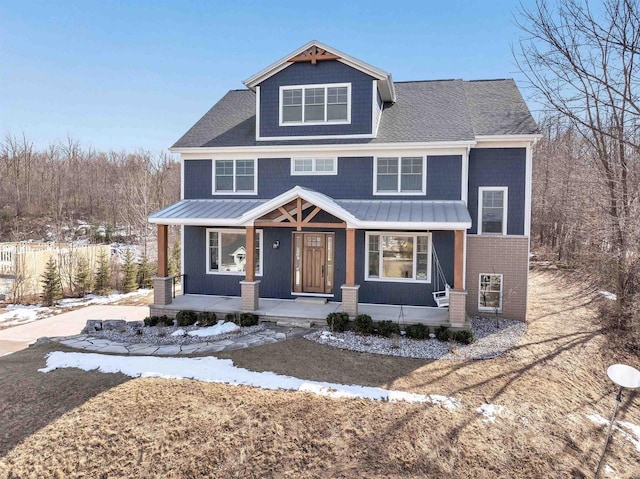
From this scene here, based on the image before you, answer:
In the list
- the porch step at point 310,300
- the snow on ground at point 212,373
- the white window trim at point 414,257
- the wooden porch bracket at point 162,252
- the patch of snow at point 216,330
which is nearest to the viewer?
the snow on ground at point 212,373

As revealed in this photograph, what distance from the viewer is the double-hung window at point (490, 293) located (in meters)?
12.2

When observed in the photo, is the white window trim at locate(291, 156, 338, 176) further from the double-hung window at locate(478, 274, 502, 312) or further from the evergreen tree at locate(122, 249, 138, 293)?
the evergreen tree at locate(122, 249, 138, 293)

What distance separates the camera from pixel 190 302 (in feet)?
40.4

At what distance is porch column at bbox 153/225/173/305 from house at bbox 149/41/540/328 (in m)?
0.03

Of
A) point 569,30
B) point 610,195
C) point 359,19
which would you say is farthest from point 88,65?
point 610,195

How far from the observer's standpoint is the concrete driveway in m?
10.5

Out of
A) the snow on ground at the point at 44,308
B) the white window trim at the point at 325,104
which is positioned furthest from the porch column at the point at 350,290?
the snow on ground at the point at 44,308

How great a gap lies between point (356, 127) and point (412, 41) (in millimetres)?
5939

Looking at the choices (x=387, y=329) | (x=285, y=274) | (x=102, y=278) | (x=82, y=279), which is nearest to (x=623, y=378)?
(x=387, y=329)

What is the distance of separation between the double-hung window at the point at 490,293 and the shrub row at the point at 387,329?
9.62ft

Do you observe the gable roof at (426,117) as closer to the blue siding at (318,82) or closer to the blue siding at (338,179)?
the blue siding at (318,82)

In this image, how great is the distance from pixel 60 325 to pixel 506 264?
1413cm

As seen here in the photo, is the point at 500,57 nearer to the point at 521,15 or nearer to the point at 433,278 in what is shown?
the point at 521,15

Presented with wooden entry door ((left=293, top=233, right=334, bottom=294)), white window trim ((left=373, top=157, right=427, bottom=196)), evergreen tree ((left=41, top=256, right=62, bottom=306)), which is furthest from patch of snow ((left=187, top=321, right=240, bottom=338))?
evergreen tree ((left=41, top=256, right=62, bottom=306))
